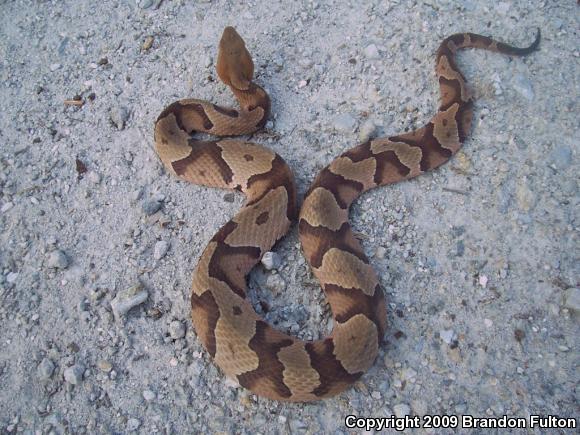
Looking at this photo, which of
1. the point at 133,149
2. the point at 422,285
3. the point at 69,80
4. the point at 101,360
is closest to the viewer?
the point at 101,360

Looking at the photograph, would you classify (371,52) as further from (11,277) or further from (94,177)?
(11,277)

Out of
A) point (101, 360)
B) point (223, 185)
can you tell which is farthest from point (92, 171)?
point (101, 360)

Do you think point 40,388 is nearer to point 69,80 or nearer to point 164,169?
point 164,169

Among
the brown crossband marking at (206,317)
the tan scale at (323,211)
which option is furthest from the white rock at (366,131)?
the brown crossband marking at (206,317)

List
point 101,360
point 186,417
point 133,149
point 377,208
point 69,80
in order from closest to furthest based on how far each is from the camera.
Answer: point 186,417, point 101,360, point 377,208, point 133,149, point 69,80

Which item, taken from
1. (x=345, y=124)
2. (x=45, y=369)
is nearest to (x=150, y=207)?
(x=45, y=369)
